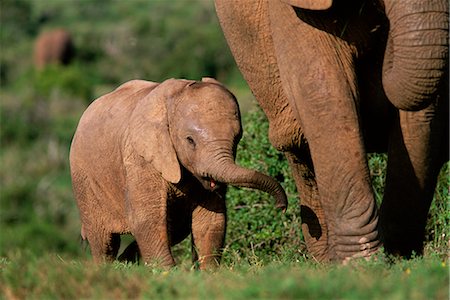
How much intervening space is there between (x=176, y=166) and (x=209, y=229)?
42 centimetres

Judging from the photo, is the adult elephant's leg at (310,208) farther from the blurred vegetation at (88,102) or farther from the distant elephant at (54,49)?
the distant elephant at (54,49)

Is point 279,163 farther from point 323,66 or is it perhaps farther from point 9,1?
point 9,1

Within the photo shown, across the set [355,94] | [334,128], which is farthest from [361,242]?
[355,94]

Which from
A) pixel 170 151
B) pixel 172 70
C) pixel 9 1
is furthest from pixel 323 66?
pixel 9 1

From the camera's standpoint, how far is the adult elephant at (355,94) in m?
6.01

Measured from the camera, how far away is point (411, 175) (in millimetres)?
7242

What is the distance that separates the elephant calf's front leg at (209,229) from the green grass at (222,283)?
219 centimetres

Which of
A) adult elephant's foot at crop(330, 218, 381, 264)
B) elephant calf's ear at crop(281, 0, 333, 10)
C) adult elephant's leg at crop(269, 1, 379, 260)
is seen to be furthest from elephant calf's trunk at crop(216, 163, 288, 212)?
elephant calf's ear at crop(281, 0, 333, 10)

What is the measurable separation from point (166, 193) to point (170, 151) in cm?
25

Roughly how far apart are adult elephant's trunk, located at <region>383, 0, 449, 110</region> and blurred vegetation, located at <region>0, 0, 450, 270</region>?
4.98 feet

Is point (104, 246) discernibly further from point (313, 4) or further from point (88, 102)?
point (88, 102)

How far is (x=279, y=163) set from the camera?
9734 mm

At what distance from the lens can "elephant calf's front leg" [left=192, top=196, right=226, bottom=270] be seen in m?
8.03

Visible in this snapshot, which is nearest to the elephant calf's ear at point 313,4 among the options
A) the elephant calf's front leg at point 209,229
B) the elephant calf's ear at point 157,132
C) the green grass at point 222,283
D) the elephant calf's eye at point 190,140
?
the green grass at point 222,283
